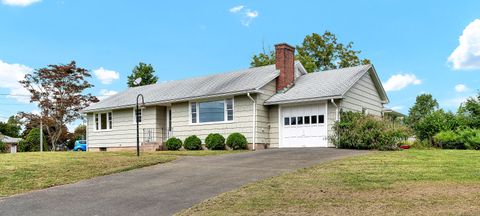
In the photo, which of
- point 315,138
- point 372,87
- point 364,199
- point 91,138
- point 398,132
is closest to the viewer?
point 364,199

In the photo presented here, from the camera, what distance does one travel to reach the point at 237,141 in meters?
21.9

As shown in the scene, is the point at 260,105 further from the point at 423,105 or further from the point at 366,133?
the point at 423,105

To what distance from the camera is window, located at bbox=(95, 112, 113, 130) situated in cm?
2972

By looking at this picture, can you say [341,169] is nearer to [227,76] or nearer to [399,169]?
[399,169]

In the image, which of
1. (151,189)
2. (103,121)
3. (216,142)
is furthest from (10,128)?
(151,189)

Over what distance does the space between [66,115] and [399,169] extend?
127 ft

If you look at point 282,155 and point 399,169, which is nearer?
point 399,169

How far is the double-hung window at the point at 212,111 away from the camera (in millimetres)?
23391

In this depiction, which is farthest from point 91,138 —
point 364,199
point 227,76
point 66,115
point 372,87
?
point 364,199

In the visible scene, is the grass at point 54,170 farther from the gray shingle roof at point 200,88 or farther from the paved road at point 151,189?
the gray shingle roof at point 200,88

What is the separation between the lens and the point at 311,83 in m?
24.0

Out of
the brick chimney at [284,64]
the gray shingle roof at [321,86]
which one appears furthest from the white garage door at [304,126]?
the brick chimney at [284,64]

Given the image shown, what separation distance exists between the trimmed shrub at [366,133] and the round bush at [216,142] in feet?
17.6

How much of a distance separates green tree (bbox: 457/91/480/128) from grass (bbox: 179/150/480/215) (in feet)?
36.8
